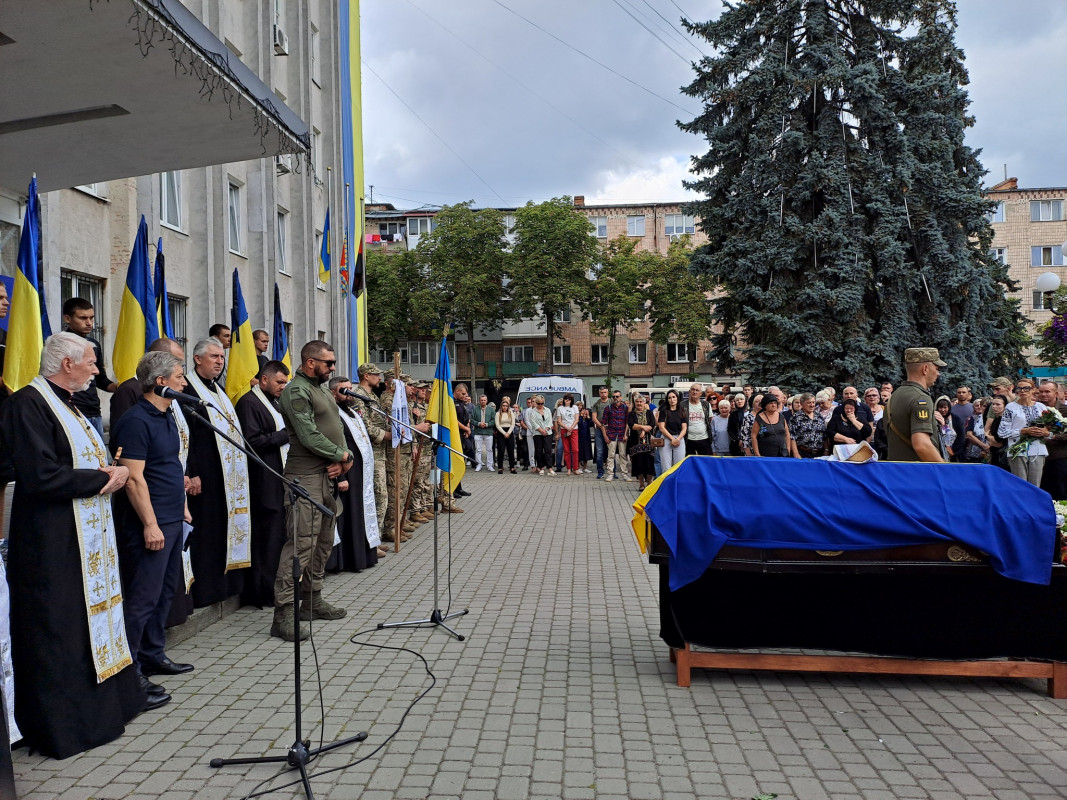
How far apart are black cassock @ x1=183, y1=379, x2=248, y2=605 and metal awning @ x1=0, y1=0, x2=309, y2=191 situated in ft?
7.85

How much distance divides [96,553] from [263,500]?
2806mm

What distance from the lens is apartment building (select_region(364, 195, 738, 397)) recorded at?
60.7 metres

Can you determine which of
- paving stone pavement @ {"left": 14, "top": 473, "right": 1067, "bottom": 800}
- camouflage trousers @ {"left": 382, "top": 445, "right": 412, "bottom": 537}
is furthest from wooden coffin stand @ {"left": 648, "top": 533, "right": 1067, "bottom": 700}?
camouflage trousers @ {"left": 382, "top": 445, "right": 412, "bottom": 537}

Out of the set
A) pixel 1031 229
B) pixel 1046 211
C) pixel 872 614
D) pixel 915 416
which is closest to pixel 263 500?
pixel 872 614

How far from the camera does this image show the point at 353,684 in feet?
17.2

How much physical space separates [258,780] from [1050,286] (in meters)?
16.9

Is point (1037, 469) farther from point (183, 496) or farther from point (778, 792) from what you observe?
point (183, 496)

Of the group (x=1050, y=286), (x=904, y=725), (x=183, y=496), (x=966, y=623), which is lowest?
(x=904, y=725)

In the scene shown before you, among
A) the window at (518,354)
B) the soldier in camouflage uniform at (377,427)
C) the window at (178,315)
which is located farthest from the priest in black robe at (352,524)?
the window at (518,354)

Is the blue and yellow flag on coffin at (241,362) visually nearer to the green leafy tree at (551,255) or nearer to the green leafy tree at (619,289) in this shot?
the green leafy tree at (551,255)

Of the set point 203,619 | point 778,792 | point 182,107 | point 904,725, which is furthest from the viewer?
point 182,107

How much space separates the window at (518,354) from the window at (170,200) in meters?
48.2

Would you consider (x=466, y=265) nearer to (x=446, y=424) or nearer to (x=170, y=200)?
(x=170, y=200)

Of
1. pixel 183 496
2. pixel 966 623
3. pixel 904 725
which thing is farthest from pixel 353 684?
pixel 966 623
